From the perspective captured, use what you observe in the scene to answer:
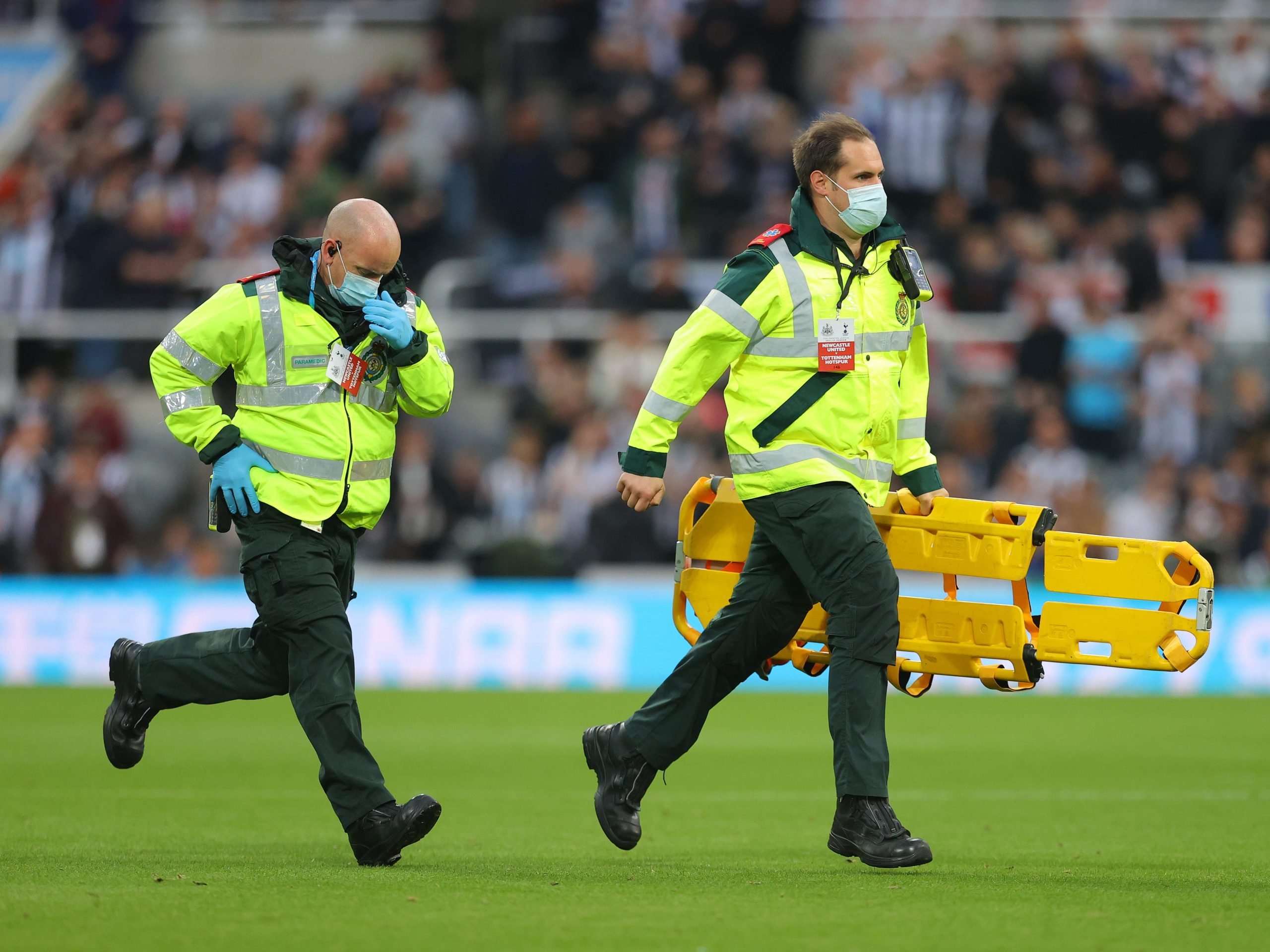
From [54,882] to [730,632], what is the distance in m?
2.25

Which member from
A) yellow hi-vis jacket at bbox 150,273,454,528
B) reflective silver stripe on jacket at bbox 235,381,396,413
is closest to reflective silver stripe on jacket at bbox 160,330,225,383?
yellow hi-vis jacket at bbox 150,273,454,528

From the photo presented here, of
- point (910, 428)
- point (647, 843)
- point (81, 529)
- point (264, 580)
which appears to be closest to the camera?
point (264, 580)

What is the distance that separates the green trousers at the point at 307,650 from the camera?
6109mm

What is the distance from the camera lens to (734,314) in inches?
241

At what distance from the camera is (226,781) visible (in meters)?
8.86

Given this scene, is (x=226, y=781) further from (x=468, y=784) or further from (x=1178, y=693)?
→ (x=1178, y=693)

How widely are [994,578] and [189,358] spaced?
9.09ft

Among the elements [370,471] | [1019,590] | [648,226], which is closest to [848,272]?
[1019,590]

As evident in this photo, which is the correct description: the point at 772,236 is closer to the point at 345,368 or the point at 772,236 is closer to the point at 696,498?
the point at 696,498

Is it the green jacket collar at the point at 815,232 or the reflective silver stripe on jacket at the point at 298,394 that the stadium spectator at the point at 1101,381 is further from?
the reflective silver stripe on jacket at the point at 298,394

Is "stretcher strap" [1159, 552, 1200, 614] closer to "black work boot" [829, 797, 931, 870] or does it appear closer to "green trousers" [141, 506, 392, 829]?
"black work boot" [829, 797, 931, 870]

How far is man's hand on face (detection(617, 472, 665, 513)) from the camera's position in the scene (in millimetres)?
6090

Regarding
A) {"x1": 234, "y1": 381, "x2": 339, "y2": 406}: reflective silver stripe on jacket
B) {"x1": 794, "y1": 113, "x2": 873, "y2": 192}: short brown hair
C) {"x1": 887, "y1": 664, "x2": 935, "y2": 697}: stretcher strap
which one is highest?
{"x1": 794, "y1": 113, "x2": 873, "y2": 192}: short brown hair

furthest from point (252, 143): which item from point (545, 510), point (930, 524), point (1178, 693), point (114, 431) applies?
point (930, 524)
